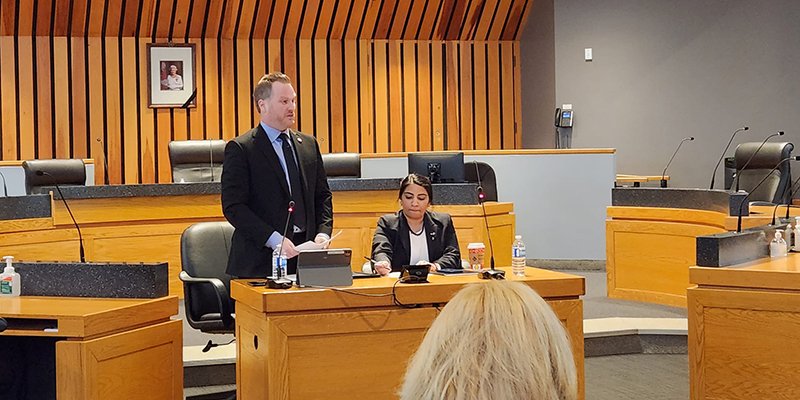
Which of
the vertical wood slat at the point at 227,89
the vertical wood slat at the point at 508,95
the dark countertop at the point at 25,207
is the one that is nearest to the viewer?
the dark countertop at the point at 25,207

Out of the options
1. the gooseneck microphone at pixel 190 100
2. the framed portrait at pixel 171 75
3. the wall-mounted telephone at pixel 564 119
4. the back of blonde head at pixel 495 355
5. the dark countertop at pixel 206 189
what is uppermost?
the framed portrait at pixel 171 75

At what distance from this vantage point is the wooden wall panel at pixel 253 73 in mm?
10359

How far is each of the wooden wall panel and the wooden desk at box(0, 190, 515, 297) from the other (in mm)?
3731

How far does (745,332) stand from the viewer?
3.88 meters

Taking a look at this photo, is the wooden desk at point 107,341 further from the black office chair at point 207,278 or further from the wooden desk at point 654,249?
the wooden desk at point 654,249

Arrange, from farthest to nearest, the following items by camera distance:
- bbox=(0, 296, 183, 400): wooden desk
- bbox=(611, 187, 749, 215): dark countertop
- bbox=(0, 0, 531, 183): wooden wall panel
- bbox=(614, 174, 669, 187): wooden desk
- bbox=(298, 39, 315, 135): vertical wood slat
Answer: bbox=(298, 39, 315, 135): vertical wood slat → bbox=(0, 0, 531, 183): wooden wall panel → bbox=(614, 174, 669, 187): wooden desk → bbox=(611, 187, 749, 215): dark countertop → bbox=(0, 296, 183, 400): wooden desk

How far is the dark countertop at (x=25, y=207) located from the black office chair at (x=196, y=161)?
1631mm

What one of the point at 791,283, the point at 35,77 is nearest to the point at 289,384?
the point at 791,283

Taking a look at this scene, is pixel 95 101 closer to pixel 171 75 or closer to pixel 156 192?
pixel 171 75

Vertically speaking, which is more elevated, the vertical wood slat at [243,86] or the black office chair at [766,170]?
the vertical wood slat at [243,86]

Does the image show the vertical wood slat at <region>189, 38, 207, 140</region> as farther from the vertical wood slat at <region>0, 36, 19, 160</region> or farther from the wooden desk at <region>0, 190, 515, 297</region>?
the wooden desk at <region>0, 190, 515, 297</region>

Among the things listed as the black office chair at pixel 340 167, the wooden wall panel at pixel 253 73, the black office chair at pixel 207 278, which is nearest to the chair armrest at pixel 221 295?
the black office chair at pixel 207 278

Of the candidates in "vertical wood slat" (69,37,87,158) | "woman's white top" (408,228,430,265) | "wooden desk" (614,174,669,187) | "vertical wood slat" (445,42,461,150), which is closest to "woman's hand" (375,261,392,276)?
"woman's white top" (408,228,430,265)

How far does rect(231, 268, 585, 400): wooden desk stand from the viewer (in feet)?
11.9
